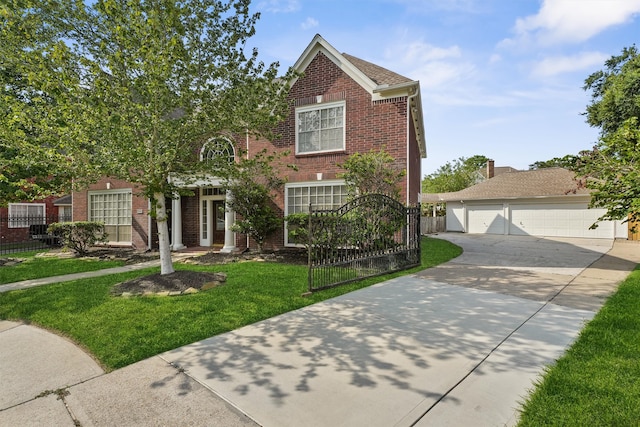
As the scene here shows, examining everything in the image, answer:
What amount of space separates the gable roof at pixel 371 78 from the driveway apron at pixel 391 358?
698 cm

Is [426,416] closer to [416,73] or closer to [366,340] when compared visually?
[366,340]

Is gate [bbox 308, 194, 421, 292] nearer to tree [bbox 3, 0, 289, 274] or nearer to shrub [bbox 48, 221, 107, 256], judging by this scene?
tree [bbox 3, 0, 289, 274]

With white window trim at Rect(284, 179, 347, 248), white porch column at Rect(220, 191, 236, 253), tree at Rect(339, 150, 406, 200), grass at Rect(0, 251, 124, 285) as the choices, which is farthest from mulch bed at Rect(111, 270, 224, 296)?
white porch column at Rect(220, 191, 236, 253)

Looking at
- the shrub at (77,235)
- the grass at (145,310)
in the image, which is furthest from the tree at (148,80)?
the shrub at (77,235)

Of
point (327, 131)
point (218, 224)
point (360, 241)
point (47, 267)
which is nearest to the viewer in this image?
point (360, 241)

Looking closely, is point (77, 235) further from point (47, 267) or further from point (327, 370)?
point (327, 370)

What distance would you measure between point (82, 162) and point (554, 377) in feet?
26.4

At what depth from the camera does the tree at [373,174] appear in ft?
32.9

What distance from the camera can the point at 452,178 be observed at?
37.4 metres

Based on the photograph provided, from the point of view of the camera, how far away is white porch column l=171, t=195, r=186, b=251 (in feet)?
45.4

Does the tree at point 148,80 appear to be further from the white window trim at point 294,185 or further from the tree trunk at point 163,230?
the white window trim at point 294,185

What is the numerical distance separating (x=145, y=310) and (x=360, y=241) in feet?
15.1

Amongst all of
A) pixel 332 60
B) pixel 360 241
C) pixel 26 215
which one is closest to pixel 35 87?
pixel 360 241

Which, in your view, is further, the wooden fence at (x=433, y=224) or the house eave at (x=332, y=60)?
the wooden fence at (x=433, y=224)
